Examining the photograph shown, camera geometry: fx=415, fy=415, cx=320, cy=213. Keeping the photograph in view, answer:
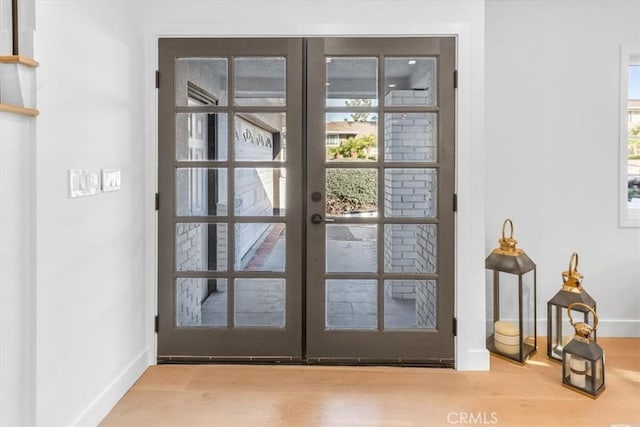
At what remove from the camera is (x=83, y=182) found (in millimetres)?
1836

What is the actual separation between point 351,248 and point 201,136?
1.17 m

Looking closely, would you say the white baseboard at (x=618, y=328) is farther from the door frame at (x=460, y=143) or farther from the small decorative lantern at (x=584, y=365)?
the door frame at (x=460, y=143)

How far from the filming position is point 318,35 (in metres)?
2.52

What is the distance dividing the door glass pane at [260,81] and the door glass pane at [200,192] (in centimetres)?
49

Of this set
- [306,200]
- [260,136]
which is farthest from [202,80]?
[306,200]

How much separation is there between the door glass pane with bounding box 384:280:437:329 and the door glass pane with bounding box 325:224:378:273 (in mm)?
184

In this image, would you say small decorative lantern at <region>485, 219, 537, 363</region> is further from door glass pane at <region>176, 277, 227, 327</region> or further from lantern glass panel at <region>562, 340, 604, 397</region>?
door glass pane at <region>176, 277, 227, 327</region>

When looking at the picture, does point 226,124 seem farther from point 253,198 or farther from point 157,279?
point 157,279

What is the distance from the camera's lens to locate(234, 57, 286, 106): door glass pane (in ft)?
8.42

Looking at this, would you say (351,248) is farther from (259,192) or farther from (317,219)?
(259,192)

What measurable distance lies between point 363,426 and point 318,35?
2.17m

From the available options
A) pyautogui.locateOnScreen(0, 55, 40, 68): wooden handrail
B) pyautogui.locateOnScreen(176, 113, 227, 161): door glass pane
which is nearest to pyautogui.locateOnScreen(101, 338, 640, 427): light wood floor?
pyautogui.locateOnScreen(176, 113, 227, 161): door glass pane

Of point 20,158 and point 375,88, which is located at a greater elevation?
point 375,88

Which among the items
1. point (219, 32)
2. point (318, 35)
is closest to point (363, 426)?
point (318, 35)
